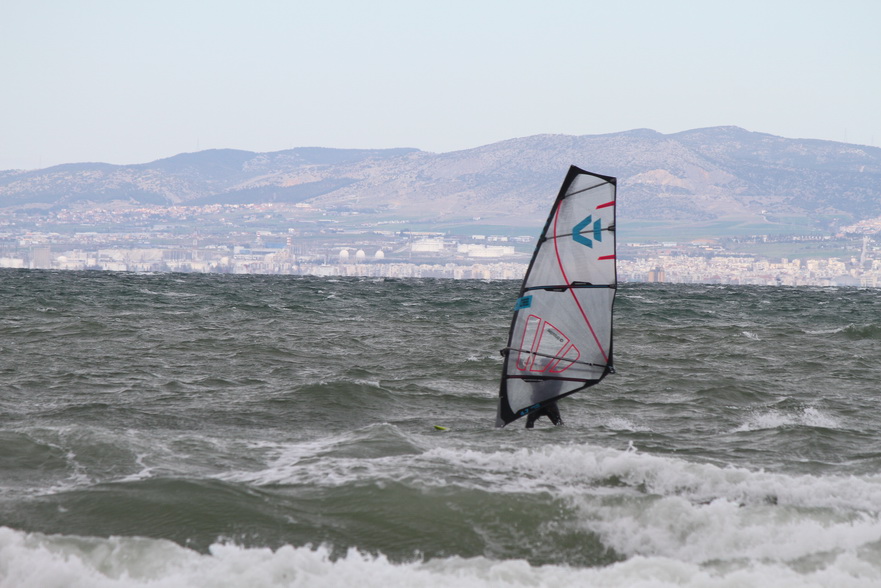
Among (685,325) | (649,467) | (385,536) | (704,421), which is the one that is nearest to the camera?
(385,536)

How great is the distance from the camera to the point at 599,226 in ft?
31.1

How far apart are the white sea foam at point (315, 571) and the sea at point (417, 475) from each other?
0.7 inches

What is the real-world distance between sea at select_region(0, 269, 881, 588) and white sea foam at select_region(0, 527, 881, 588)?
0.06ft

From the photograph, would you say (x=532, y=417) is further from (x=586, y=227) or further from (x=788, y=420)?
(x=788, y=420)

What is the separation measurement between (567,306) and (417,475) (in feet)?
8.59

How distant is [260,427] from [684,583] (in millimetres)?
6185

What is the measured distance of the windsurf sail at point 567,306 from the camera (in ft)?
31.2

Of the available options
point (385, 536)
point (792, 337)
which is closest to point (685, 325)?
point (792, 337)

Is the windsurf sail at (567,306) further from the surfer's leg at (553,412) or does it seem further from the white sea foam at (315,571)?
the white sea foam at (315,571)

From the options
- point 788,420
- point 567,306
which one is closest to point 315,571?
point 567,306

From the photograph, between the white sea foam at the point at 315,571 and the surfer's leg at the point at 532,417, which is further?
→ the surfer's leg at the point at 532,417

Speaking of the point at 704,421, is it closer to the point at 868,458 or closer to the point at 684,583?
the point at 868,458

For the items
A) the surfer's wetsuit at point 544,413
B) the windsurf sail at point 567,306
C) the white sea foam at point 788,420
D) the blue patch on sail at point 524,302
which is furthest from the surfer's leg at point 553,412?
the white sea foam at point 788,420

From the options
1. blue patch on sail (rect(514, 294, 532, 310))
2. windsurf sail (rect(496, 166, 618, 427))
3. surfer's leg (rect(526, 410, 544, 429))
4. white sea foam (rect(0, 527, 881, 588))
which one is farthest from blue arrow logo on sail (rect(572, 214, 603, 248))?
white sea foam (rect(0, 527, 881, 588))
